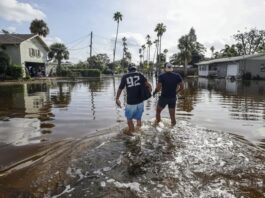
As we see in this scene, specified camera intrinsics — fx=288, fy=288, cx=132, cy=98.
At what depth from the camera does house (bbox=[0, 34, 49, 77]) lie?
1608 inches

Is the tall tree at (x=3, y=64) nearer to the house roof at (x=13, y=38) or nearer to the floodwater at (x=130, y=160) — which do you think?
the house roof at (x=13, y=38)

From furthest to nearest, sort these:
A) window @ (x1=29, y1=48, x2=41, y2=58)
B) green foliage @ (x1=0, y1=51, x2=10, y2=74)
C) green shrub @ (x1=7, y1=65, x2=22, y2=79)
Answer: window @ (x1=29, y1=48, x2=41, y2=58)
green shrub @ (x1=7, y1=65, x2=22, y2=79)
green foliage @ (x1=0, y1=51, x2=10, y2=74)

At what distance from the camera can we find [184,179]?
188 inches

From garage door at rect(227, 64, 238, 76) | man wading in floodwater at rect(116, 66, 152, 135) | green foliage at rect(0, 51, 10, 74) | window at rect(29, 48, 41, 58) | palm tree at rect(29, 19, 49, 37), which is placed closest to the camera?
man wading in floodwater at rect(116, 66, 152, 135)

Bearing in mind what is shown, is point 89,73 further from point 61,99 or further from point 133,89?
point 133,89

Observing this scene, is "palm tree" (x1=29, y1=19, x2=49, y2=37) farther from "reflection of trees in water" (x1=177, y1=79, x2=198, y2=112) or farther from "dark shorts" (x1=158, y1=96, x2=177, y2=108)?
"dark shorts" (x1=158, y1=96, x2=177, y2=108)

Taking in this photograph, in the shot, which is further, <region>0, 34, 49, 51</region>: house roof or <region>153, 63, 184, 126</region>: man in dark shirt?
<region>0, 34, 49, 51</region>: house roof

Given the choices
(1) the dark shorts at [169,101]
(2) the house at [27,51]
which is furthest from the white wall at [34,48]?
(1) the dark shorts at [169,101]

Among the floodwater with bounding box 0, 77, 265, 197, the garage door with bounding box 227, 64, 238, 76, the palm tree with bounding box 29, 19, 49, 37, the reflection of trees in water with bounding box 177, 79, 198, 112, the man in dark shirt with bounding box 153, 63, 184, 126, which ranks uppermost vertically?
the palm tree with bounding box 29, 19, 49, 37

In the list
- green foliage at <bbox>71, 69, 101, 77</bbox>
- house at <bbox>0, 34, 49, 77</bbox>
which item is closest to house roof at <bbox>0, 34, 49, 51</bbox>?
house at <bbox>0, 34, 49, 77</bbox>

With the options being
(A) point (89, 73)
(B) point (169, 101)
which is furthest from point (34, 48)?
(B) point (169, 101)

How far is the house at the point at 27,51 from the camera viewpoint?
40.8 metres

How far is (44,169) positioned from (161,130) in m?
3.78

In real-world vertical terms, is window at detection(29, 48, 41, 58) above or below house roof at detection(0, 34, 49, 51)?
below
